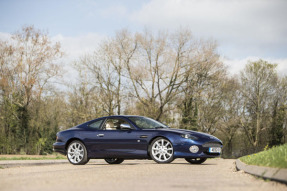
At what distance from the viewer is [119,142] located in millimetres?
12391

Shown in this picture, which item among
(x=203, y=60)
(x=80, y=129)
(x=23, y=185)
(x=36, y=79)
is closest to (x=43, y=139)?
(x=36, y=79)

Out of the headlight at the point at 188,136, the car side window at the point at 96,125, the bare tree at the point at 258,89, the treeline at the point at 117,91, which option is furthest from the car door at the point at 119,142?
the bare tree at the point at 258,89

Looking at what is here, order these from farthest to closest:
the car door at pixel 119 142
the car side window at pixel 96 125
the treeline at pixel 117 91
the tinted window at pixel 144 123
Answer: the treeline at pixel 117 91, the car side window at pixel 96 125, the tinted window at pixel 144 123, the car door at pixel 119 142

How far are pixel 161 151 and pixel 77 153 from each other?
2646 mm

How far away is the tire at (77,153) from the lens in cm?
1281

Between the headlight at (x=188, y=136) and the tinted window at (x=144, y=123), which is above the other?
the tinted window at (x=144, y=123)

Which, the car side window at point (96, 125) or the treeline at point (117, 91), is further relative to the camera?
the treeline at point (117, 91)

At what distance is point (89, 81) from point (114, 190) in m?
38.0

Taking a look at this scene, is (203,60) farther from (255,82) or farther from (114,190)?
(114,190)

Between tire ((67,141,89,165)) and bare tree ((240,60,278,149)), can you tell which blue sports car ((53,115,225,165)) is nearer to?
tire ((67,141,89,165))

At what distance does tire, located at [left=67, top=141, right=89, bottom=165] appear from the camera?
12.8 m

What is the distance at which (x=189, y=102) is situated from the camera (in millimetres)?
A: 43031

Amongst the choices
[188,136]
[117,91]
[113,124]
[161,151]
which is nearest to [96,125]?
[113,124]

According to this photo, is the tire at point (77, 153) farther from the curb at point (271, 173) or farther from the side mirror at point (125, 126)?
the curb at point (271, 173)
